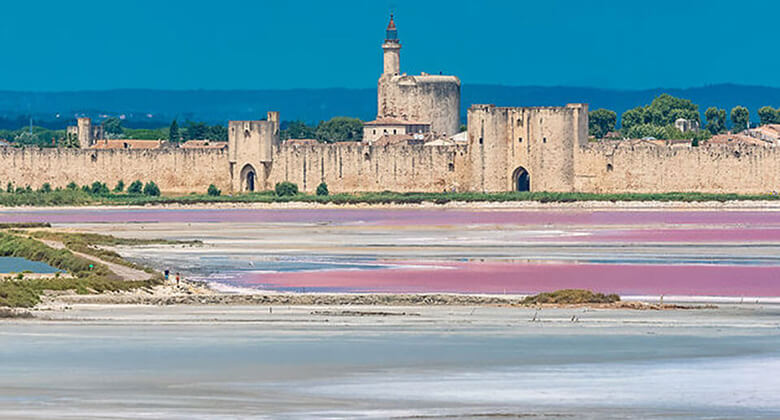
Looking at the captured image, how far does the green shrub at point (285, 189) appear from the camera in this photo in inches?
2761

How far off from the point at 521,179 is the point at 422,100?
35.6 ft

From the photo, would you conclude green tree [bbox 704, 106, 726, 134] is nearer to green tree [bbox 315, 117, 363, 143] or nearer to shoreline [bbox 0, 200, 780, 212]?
green tree [bbox 315, 117, 363, 143]

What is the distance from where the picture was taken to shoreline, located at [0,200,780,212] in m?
64.0

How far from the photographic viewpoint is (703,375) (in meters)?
17.3

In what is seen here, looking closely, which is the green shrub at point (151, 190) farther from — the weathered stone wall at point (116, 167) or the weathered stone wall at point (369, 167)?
the weathered stone wall at point (369, 167)

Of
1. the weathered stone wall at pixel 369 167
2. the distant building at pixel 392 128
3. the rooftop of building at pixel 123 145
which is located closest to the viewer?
the weathered stone wall at pixel 369 167

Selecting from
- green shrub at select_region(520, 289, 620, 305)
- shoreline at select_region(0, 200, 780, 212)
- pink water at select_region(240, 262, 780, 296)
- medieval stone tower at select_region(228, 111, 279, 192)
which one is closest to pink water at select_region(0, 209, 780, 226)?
shoreline at select_region(0, 200, 780, 212)

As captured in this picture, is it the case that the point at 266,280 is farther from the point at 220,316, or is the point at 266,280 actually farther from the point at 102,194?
the point at 102,194

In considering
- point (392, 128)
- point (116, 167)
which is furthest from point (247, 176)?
point (392, 128)

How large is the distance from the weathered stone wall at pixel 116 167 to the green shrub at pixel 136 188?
54cm

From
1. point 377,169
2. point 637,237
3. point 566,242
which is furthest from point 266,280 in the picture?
point 377,169

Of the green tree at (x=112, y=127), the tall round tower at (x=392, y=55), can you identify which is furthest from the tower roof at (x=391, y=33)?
the green tree at (x=112, y=127)

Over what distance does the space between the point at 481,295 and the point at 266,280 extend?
484cm

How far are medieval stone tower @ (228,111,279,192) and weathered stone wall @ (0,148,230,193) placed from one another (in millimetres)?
1220
